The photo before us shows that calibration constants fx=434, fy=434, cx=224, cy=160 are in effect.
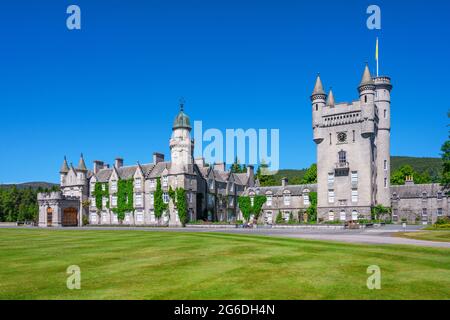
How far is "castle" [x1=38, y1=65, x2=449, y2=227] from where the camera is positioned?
63531 millimetres

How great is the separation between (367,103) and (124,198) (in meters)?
42.1

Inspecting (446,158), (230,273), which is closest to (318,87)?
(446,158)

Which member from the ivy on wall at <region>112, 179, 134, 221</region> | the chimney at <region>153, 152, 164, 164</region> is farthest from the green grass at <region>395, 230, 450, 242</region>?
the ivy on wall at <region>112, 179, 134, 221</region>

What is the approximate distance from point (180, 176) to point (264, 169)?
1758 inches

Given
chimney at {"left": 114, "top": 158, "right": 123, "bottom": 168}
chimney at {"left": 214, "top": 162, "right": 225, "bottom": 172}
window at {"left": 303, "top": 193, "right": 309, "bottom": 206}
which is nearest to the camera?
window at {"left": 303, "top": 193, "right": 309, "bottom": 206}

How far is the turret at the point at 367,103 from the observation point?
204ft

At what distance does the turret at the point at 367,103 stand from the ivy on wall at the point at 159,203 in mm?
32084

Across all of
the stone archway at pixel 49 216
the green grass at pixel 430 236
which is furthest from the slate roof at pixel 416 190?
the stone archway at pixel 49 216

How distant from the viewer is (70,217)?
77000 mm

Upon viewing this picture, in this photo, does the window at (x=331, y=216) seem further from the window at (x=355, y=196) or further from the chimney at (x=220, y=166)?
the chimney at (x=220, y=166)

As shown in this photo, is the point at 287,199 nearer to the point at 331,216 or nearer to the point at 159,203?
the point at 331,216

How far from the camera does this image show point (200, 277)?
13125 millimetres

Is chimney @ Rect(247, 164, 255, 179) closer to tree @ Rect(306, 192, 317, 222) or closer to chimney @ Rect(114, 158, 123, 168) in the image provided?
tree @ Rect(306, 192, 317, 222)
